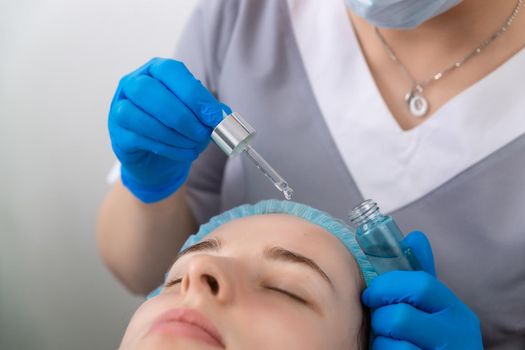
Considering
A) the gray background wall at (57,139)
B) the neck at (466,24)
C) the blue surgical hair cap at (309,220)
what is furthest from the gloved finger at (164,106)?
the gray background wall at (57,139)

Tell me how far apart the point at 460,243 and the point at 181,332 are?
A: 0.53m

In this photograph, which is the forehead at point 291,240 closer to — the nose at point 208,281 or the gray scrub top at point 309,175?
the nose at point 208,281

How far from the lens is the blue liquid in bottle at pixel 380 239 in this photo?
0.81 metres

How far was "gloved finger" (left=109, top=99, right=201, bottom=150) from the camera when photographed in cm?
89

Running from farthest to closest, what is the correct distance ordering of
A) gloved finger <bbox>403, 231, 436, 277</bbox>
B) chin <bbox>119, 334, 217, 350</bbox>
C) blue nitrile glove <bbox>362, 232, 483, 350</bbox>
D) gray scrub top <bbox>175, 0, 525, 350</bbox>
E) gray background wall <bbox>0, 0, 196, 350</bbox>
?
1. gray background wall <bbox>0, 0, 196, 350</bbox>
2. gray scrub top <bbox>175, 0, 525, 350</bbox>
3. gloved finger <bbox>403, 231, 436, 277</bbox>
4. blue nitrile glove <bbox>362, 232, 483, 350</bbox>
5. chin <bbox>119, 334, 217, 350</bbox>

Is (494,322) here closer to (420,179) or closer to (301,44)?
(420,179)

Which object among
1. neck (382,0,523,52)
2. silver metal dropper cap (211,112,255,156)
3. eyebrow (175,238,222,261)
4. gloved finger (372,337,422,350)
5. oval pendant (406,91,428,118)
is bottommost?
gloved finger (372,337,422,350)

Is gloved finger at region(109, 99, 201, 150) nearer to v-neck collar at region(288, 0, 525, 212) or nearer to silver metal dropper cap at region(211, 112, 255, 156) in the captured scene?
silver metal dropper cap at region(211, 112, 255, 156)

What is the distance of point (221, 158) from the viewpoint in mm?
1249

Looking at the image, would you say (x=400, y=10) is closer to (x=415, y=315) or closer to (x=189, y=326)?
(x=415, y=315)

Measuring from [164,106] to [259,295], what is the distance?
303 millimetres

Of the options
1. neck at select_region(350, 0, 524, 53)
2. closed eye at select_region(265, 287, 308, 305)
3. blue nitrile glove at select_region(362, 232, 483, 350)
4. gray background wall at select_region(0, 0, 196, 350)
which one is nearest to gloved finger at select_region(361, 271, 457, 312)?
blue nitrile glove at select_region(362, 232, 483, 350)

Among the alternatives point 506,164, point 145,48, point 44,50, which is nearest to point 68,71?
point 44,50

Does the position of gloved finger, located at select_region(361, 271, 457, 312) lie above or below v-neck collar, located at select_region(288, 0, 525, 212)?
below
